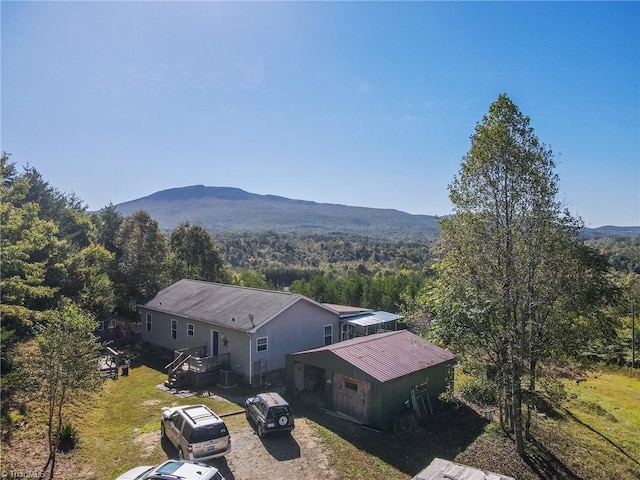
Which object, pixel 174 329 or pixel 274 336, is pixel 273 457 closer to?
pixel 274 336

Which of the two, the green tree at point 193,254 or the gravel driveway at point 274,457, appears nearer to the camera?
the gravel driveway at point 274,457

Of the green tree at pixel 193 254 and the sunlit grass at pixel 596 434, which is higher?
the green tree at pixel 193 254

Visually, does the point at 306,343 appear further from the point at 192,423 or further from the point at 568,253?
the point at 568,253

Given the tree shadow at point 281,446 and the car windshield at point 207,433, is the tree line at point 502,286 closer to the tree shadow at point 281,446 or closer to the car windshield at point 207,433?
the car windshield at point 207,433

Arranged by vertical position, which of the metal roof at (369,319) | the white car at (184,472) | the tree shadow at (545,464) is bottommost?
the tree shadow at (545,464)

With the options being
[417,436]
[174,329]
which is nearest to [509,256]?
[417,436]

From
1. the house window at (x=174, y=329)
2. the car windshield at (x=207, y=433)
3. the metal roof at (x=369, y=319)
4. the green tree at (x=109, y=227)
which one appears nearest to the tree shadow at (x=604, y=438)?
the metal roof at (x=369, y=319)

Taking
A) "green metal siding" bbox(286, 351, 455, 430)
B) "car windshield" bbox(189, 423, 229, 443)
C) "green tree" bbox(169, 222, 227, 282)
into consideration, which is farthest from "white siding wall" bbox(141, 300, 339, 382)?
"green tree" bbox(169, 222, 227, 282)

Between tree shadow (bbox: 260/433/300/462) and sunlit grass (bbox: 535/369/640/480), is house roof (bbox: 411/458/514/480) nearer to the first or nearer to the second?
tree shadow (bbox: 260/433/300/462)
